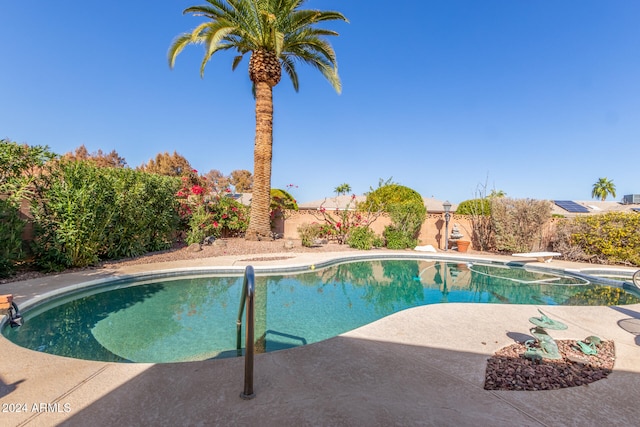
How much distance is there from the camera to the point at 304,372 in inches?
109

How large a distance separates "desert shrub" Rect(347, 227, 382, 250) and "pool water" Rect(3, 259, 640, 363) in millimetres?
3856

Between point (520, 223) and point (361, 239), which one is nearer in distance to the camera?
point (520, 223)

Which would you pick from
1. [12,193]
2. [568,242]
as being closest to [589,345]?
[12,193]

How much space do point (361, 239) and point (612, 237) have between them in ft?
31.0

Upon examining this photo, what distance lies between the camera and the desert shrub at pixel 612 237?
10.8 m

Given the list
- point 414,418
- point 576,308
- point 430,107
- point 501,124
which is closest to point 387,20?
point 430,107

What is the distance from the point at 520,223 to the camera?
44.1 feet

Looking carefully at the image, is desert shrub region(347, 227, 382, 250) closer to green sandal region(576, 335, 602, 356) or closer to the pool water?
the pool water

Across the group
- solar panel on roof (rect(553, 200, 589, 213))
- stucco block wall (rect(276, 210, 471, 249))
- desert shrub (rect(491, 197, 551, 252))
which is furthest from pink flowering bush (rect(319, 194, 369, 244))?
solar panel on roof (rect(553, 200, 589, 213))

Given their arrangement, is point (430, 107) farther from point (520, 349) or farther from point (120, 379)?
point (120, 379)

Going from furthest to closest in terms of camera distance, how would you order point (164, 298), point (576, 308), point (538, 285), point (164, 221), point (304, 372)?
point (164, 221) < point (538, 285) < point (164, 298) < point (576, 308) < point (304, 372)

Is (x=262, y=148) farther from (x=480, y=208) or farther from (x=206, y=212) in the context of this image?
(x=480, y=208)

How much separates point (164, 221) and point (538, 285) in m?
12.0

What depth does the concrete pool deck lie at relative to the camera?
83.8 inches
